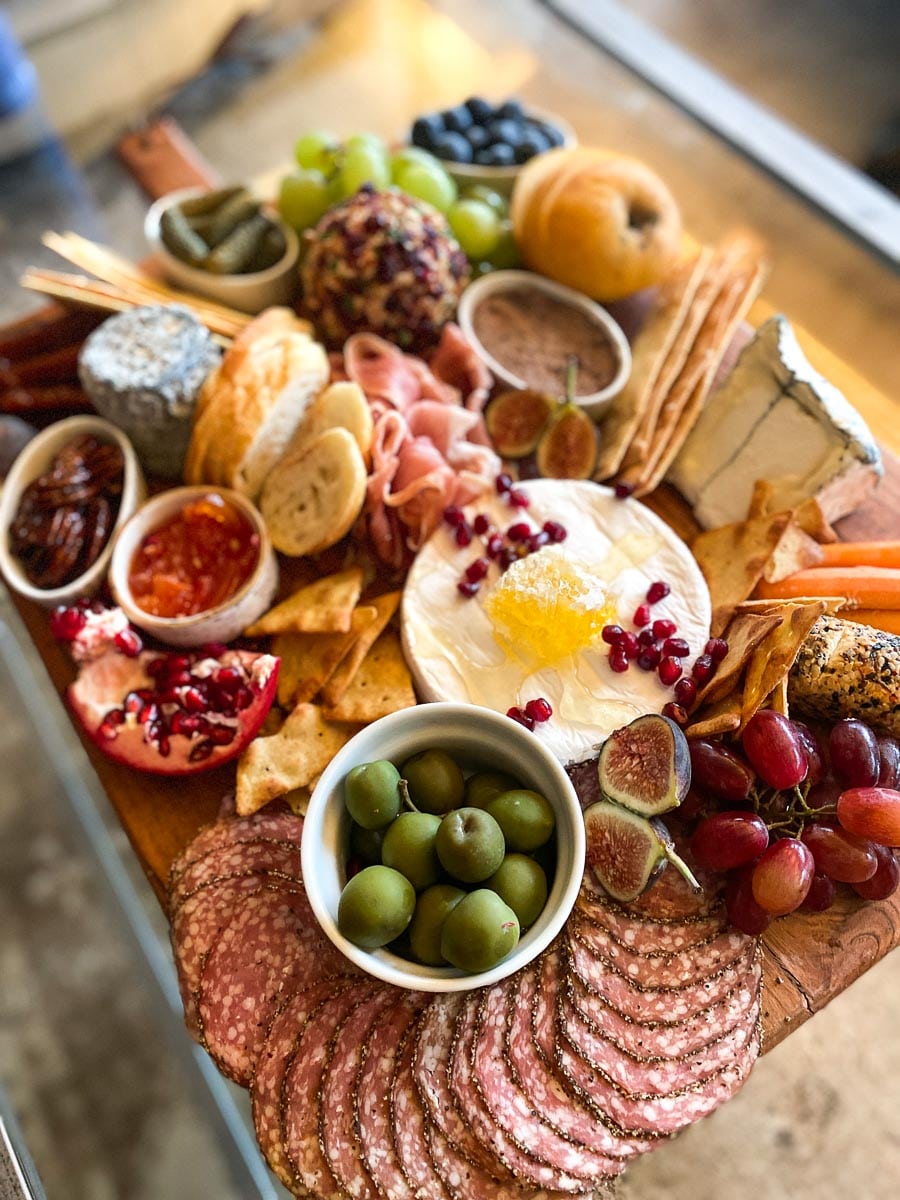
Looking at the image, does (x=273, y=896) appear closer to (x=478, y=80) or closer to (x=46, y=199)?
(x=478, y=80)

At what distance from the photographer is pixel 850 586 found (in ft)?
5.45

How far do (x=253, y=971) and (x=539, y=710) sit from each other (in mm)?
614

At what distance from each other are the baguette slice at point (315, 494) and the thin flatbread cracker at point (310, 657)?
0.17 m

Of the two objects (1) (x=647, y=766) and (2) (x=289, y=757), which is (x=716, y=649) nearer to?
(1) (x=647, y=766)

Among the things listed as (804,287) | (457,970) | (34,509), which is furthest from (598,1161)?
(804,287)

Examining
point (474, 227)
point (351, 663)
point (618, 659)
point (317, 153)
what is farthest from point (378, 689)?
point (317, 153)

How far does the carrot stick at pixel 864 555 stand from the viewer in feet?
5.68

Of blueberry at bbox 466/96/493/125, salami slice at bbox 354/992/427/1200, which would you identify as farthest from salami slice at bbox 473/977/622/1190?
blueberry at bbox 466/96/493/125

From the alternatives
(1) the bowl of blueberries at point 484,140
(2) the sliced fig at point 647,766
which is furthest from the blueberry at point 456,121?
(2) the sliced fig at point 647,766

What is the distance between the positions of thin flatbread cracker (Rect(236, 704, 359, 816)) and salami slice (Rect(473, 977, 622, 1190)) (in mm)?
503

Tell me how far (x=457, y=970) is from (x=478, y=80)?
3.45 meters

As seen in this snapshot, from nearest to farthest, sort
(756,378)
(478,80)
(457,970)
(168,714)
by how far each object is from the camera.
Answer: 1. (457,970)
2. (168,714)
3. (756,378)
4. (478,80)

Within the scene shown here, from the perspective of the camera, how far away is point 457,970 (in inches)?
49.1

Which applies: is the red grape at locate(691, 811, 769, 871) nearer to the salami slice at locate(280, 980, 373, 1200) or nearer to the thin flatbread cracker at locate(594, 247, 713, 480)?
the salami slice at locate(280, 980, 373, 1200)
